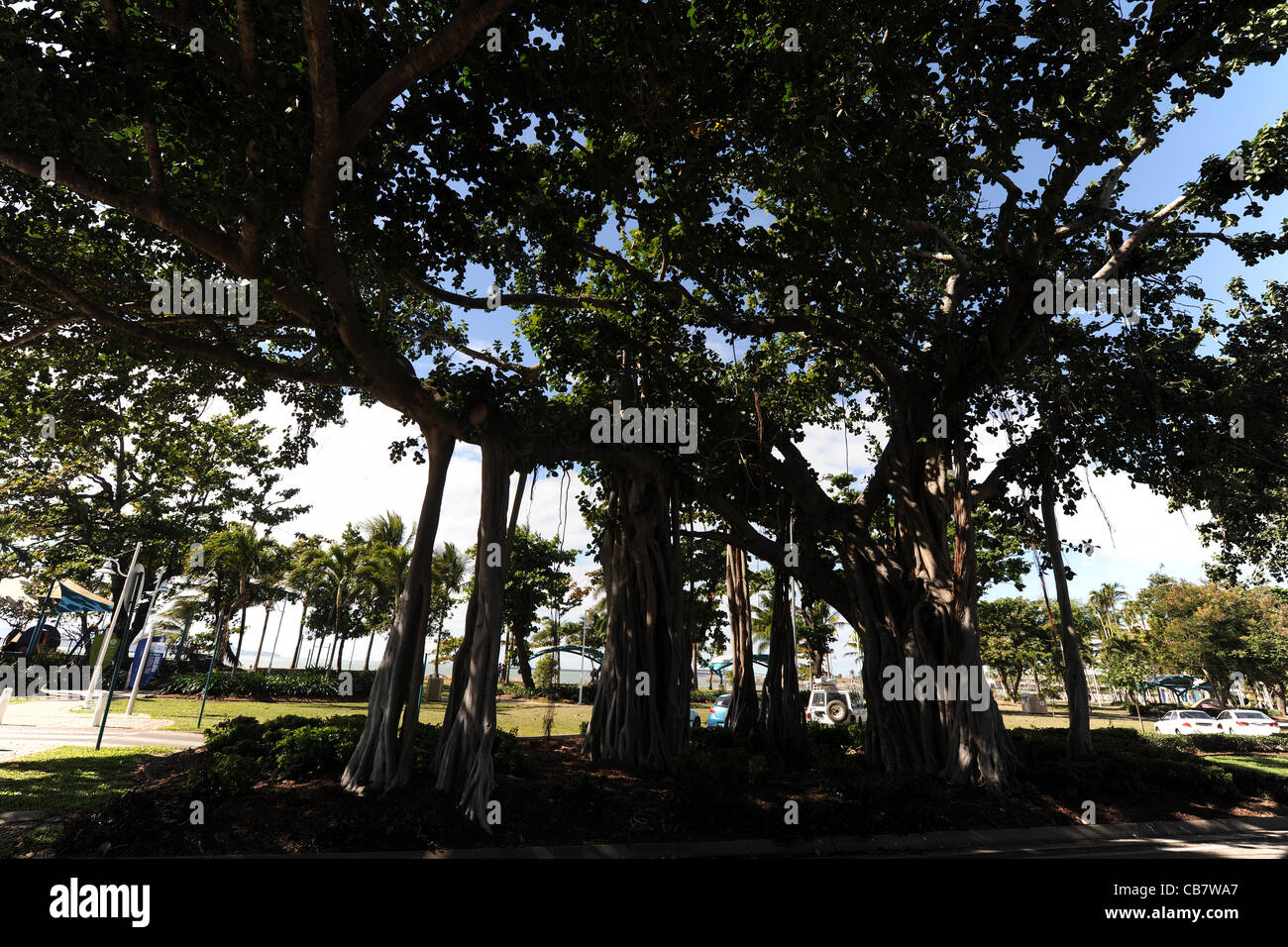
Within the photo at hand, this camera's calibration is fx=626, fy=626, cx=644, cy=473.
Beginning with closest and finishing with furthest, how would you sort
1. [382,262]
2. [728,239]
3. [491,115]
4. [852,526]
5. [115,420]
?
[491,115] → [382,262] → [728,239] → [115,420] → [852,526]

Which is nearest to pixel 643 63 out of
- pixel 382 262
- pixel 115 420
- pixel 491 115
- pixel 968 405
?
pixel 491 115

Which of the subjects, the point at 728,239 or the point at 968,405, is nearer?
the point at 728,239

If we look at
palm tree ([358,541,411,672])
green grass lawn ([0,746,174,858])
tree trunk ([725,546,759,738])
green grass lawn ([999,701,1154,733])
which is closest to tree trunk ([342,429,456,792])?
green grass lawn ([0,746,174,858])

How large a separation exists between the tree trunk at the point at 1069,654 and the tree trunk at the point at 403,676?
10.1 m

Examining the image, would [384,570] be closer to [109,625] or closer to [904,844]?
[109,625]

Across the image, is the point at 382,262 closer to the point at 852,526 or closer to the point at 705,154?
the point at 705,154

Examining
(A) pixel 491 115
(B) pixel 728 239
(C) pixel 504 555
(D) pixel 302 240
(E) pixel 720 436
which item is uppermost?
(A) pixel 491 115

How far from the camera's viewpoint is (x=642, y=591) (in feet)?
34.2

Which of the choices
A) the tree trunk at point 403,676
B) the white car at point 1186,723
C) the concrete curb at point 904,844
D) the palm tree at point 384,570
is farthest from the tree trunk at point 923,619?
the palm tree at point 384,570

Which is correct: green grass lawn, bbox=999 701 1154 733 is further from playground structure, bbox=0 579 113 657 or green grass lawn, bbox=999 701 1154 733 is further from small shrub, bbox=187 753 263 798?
playground structure, bbox=0 579 113 657

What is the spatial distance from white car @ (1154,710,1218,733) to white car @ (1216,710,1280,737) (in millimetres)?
396

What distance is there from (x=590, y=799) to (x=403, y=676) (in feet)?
8.92

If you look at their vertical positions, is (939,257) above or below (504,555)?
above
